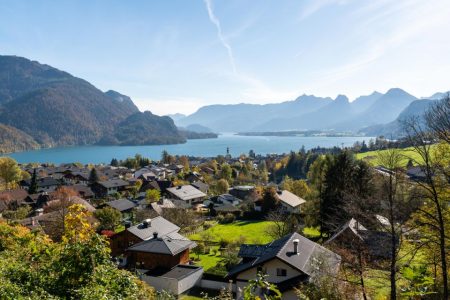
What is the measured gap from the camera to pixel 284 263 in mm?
20906

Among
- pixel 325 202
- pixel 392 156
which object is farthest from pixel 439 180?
pixel 325 202

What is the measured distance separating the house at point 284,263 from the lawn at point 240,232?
43.4 ft

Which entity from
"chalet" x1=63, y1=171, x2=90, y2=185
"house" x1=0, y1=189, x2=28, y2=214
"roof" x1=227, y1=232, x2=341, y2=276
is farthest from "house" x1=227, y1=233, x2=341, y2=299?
"chalet" x1=63, y1=171, x2=90, y2=185

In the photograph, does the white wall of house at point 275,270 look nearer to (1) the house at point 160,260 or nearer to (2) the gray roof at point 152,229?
(1) the house at point 160,260

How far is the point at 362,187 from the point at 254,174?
7144cm

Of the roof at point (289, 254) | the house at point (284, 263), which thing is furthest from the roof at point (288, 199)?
the house at point (284, 263)

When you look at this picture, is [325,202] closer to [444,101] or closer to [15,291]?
[444,101]

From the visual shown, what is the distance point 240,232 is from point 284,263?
23593 millimetres

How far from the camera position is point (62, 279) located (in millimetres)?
7375

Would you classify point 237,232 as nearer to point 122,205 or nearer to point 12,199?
point 122,205

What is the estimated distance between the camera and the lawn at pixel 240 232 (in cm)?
3891

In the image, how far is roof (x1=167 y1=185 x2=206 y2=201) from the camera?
6453 cm

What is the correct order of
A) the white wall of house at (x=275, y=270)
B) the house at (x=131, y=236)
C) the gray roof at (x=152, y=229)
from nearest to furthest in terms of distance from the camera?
the white wall of house at (x=275, y=270) < the house at (x=131, y=236) < the gray roof at (x=152, y=229)

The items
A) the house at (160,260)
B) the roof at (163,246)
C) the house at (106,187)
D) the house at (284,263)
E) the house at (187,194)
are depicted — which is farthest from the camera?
the house at (106,187)
